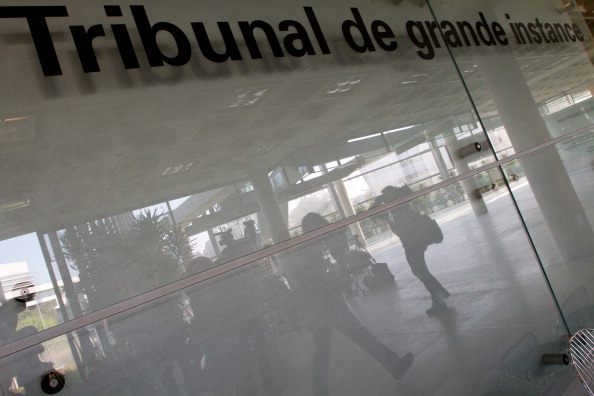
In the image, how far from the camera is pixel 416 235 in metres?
2.51

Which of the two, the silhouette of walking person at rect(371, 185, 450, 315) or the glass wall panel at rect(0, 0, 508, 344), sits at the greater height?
the glass wall panel at rect(0, 0, 508, 344)

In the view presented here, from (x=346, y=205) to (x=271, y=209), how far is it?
48 centimetres

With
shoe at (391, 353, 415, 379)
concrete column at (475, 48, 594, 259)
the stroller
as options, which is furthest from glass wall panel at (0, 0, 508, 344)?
concrete column at (475, 48, 594, 259)

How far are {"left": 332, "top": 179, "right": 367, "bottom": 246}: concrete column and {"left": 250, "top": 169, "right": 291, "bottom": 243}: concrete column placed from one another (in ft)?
1.30

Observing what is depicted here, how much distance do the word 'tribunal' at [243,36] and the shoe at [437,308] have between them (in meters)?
1.65

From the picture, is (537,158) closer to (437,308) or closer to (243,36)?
(437,308)

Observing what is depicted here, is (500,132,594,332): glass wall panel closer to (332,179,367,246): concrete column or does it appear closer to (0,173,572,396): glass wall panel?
(0,173,572,396): glass wall panel

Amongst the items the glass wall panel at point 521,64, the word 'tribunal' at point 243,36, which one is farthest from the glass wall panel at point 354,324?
the word 'tribunal' at point 243,36

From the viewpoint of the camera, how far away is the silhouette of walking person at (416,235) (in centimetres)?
243

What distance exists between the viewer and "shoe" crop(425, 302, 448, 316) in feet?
7.82

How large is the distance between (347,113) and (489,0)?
2.12m

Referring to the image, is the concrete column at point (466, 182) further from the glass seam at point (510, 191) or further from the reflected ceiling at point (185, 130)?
the glass seam at point (510, 191)

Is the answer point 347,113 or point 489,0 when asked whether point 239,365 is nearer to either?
point 347,113

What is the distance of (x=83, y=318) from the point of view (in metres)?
1.54
